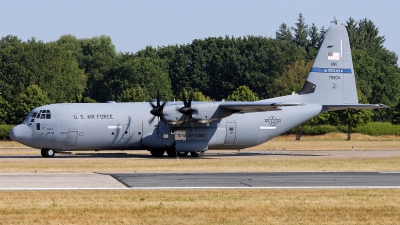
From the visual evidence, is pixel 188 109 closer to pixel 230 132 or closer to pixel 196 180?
pixel 230 132

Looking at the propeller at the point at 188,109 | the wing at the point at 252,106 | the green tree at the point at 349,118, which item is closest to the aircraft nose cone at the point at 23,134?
the propeller at the point at 188,109

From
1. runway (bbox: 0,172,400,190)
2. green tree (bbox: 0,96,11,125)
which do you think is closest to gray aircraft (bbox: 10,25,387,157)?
runway (bbox: 0,172,400,190)

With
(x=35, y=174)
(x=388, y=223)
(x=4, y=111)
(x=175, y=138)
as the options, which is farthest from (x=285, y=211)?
(x=4, y=111)

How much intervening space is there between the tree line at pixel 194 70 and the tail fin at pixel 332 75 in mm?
48719

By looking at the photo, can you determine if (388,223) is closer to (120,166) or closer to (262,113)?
(120,166)

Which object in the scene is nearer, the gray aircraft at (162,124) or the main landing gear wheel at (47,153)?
the gray aircraft at (162,124)

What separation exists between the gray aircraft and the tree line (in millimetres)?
50131

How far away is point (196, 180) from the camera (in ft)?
85.9

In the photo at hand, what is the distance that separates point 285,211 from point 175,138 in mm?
25235

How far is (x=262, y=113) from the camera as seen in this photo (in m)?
46.2

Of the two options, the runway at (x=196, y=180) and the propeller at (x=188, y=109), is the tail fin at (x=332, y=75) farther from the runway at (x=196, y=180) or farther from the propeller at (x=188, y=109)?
the runway at (x=196, y=180)

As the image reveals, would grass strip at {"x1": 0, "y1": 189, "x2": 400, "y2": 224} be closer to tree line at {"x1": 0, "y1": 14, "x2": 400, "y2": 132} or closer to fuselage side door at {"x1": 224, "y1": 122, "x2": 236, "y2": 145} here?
fuselage side door at {"x1": 224, "y1": 122, "x2": 236, "y2": 145}

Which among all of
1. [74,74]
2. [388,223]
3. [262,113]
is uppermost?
[74,74]

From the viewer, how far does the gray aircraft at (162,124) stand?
139ft
